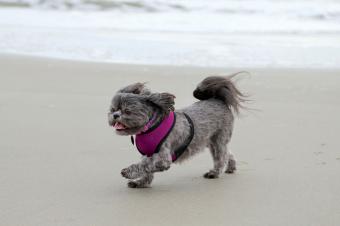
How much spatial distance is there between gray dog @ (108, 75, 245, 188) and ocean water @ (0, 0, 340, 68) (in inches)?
187

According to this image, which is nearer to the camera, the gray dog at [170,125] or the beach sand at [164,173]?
the beach sand at [164,173]

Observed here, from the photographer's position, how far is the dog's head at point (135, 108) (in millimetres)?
4340

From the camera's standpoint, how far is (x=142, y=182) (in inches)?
182

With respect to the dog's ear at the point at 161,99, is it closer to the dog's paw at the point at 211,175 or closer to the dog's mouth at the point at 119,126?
the dog's mouth at the point at 119,126

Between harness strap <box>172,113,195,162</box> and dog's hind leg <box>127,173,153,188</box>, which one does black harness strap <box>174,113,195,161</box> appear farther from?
dog's hind leg <box>127,173,153,188</box>

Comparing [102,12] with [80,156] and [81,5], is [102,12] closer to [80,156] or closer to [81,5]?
[81,5]

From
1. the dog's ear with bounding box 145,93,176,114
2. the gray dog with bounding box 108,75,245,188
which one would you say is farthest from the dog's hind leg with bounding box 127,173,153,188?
the dog's ear with bounding box 145,93,176,114

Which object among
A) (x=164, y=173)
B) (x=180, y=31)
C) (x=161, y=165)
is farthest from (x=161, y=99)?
(x=180, y=31)

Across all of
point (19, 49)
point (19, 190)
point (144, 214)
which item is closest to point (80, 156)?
point (19, 190)

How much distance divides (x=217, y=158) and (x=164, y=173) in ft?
1.42

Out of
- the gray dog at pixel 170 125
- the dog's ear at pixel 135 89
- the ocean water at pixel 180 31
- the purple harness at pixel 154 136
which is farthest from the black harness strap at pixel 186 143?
the ocean water at pixel 180 31

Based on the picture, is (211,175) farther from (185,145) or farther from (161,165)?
(161,165)

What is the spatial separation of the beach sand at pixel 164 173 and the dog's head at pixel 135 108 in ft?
1.55

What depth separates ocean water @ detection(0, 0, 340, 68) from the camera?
417 inches
